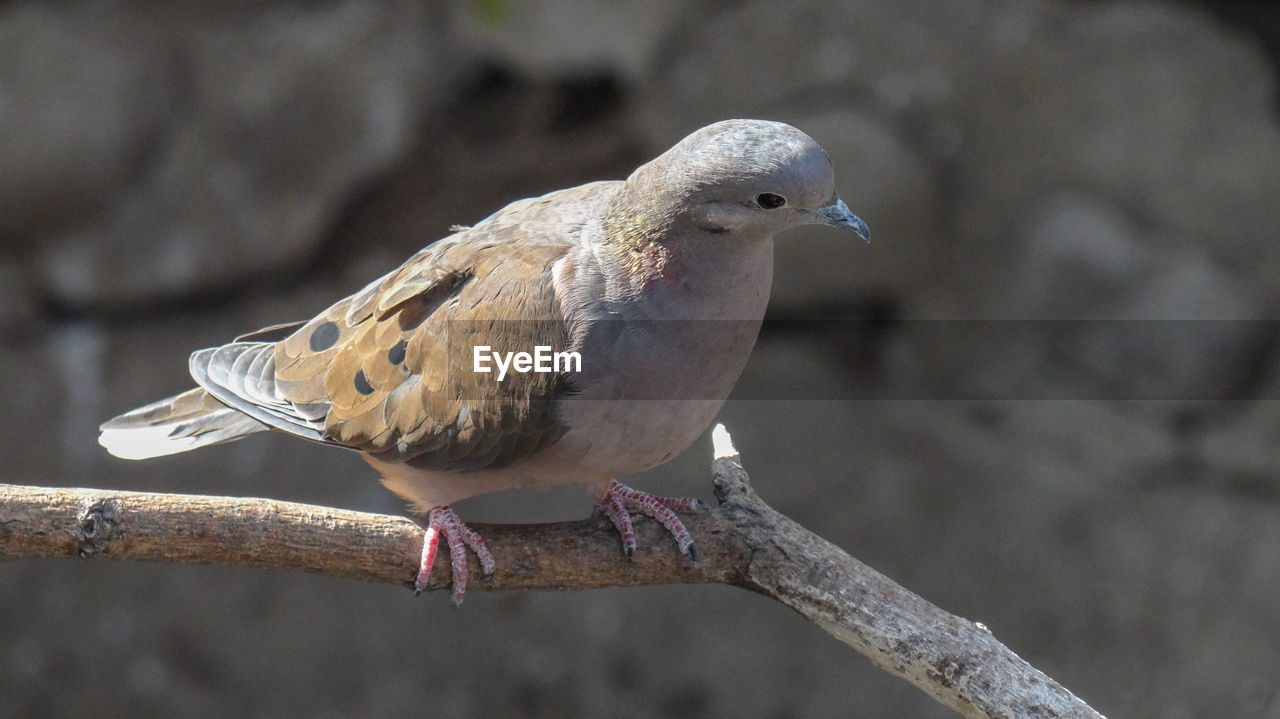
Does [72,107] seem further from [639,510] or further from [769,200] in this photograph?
[769,200]

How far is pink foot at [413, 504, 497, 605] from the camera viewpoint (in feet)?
9.64

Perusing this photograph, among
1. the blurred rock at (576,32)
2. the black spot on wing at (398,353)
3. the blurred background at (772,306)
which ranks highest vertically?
the blurred rock at (576,32)

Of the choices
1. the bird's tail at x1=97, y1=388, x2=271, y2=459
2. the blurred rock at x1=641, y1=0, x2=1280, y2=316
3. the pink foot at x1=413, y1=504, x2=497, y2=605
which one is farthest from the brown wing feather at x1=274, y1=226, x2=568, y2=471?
the blurred rock at x1=641, y1=0, x2=1280, y2=316

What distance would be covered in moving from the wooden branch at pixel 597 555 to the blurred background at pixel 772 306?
267cm

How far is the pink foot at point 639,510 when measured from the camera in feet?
9.97

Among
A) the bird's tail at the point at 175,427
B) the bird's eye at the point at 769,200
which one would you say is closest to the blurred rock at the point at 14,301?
the bird's tail at the point at 175,427

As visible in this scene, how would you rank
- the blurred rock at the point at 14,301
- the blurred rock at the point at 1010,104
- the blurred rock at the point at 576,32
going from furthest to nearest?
the blurred rock at the point at 14,301 → the blurred rock at the point at 576,32 → the blurred rock at the point at 1010,104

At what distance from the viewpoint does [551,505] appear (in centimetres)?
579

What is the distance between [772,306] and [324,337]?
298 centimetres

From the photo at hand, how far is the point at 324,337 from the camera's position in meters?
3.37

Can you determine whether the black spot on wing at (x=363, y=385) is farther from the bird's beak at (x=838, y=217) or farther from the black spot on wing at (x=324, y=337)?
the bird's beak at (x=838, y=217)

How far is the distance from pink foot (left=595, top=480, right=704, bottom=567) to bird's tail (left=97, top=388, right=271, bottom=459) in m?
0.99

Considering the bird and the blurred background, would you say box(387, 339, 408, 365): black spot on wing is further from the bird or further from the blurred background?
the blurred background

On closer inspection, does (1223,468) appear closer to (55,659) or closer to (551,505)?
(551,505)
